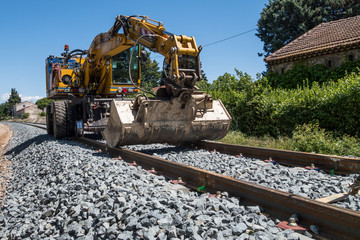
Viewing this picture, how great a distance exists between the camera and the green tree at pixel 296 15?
32188 mm

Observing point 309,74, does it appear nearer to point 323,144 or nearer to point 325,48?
point 325,48

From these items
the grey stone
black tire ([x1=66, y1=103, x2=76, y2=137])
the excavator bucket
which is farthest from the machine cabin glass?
the grey stone

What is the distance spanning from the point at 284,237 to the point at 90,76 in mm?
9912

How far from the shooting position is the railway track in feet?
8.38

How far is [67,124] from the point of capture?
35.9ft

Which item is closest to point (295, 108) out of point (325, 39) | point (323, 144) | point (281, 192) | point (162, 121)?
point (323, 144)

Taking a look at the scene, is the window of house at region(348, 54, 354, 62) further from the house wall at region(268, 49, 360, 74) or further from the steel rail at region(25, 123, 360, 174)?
the steel rail at region(25, 123, 360, 174)

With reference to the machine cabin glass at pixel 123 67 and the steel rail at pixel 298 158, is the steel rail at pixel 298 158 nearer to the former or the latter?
the steel rail at pixel 298 158

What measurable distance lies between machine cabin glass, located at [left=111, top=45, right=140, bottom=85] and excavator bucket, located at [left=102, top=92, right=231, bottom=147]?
3.77 m

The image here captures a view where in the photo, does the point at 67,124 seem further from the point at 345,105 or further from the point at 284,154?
the point at 345,105

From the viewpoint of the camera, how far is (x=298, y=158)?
5.50m

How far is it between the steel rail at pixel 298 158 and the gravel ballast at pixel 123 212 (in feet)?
7.44

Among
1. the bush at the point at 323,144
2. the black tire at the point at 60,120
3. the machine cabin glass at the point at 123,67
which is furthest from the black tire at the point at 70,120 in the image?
the bush at the point at 323,144

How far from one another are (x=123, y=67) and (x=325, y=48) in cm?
1186
